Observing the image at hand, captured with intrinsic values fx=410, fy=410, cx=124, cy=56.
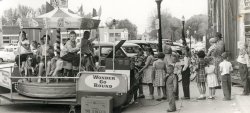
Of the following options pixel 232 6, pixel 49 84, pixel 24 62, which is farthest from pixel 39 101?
pixel 232 6

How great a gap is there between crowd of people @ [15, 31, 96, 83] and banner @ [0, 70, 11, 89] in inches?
19.9

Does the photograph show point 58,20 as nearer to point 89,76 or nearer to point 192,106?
point 89,76

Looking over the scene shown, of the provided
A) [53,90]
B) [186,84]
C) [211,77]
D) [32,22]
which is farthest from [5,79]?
[211,77]

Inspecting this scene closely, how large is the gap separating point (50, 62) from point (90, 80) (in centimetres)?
178

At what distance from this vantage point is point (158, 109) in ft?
37.4

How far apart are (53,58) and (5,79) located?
1699mm

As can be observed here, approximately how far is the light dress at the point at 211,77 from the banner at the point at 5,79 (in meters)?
6.01

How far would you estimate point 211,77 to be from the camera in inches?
498

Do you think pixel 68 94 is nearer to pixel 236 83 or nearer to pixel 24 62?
pixel 24 62

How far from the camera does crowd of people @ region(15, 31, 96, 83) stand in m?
11.6

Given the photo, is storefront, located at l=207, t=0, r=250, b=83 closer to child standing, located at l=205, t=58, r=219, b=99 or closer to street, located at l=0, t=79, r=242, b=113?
child standing, located at l=205, t=58, r=219, b=99

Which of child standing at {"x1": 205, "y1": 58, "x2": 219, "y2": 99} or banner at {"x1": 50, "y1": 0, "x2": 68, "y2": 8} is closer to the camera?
banner at {"x1": 50, "y1": 0, "x2": 68, "y2": 8}

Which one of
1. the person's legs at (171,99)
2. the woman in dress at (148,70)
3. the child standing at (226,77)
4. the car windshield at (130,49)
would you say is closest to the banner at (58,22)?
the person's legs at (171,99)

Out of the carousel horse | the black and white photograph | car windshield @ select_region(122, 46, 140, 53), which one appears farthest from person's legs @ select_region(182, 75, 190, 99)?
car windshield @ select_region(122, 46, 140, 53)
